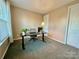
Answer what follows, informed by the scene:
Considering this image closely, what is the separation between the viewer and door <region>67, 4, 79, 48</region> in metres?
3.11

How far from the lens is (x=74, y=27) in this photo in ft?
10.7

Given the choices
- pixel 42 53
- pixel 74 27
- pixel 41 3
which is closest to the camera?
pixel 42 53

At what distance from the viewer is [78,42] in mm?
3098

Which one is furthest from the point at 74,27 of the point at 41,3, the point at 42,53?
the point at 41,3

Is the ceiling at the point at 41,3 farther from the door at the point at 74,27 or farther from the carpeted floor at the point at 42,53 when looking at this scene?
the carpeted floor at the point at 42,53

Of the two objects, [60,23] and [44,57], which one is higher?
[60,23]

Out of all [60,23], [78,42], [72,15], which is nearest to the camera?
[78,42]

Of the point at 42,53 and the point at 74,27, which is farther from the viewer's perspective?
the point at 74,27

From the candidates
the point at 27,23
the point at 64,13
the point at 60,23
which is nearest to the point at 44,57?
the point at 60,23

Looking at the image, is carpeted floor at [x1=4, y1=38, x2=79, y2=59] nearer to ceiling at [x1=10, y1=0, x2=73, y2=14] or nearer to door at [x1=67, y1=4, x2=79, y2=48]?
door at [x1=67, y1=4, x2=79, y2=48]

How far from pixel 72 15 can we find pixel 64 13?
538 millimetres

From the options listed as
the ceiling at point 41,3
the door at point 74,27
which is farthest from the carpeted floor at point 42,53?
the ceiling at point 41,3

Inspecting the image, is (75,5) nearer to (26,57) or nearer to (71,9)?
(71,9)

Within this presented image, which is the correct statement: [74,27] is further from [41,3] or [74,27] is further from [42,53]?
[41,3]
